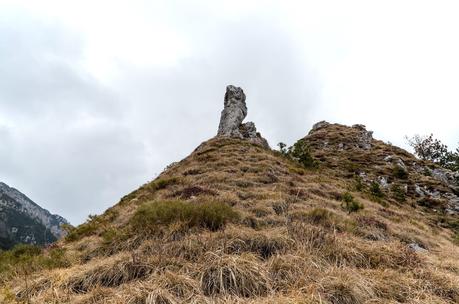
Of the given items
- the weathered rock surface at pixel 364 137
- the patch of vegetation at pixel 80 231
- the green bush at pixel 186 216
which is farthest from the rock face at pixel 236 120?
the green bush at pixel 186 216

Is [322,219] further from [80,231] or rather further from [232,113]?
[232,113]

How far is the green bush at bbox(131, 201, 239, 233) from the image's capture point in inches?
396

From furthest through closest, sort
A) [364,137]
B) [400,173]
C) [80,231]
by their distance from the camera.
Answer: [364,137]
[400,173]
[80,231]

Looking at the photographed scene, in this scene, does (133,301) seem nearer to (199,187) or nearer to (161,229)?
(161,229)

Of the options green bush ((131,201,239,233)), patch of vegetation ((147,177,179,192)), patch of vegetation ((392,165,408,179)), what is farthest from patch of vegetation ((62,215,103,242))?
patch of vegetation ((392,165,408,179))

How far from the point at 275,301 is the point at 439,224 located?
20.5m

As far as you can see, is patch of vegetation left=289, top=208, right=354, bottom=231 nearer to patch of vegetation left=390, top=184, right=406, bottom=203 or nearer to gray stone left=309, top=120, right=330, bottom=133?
patch of vegetation left=390, top=184, right=406, bottom=203

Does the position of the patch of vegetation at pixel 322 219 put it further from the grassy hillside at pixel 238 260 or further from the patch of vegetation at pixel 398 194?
the patch of vegetation at pixel 398 194

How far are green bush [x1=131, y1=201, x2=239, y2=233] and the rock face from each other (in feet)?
75.8

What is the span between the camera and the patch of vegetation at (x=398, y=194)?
84.8ft

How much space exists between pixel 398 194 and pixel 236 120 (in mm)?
17687

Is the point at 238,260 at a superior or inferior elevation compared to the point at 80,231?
inferior

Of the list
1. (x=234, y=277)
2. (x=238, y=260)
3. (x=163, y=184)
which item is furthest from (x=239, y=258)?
(x=163, y=184)

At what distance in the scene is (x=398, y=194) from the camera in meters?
26.7
